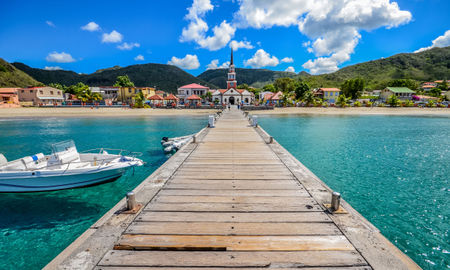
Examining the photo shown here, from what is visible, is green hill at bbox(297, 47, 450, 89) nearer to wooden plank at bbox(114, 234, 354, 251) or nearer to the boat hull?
the boat hull

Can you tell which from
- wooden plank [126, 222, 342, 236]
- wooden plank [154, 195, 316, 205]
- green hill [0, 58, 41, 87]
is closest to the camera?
wooden plank [126, 222, 342, 236]

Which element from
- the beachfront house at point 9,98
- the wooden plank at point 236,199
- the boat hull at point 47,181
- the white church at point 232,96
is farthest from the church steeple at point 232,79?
the wooden plank at point 236,199

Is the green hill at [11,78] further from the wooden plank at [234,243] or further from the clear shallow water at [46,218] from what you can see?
the wooden plank at [234,243]

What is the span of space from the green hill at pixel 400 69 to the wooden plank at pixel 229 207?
503ft

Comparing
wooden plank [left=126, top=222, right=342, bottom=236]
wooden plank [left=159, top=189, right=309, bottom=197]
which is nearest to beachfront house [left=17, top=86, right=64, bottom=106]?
wooden plank [left=159, top=189, right=309, bottom=197]

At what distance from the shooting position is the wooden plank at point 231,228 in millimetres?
Answer: 3525

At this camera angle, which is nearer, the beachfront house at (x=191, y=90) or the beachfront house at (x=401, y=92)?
the beachfront house at (x=401, y=92)

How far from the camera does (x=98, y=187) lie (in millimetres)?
10203

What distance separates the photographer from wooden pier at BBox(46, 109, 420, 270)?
2889 mm

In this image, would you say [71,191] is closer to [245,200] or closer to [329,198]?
[245,200]

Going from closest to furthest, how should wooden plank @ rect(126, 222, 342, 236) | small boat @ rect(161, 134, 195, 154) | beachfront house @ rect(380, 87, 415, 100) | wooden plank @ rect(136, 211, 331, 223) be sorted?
wooden plank @ rect(126, 222, 342, 236), wooden plank @ rect(136, 211, 331, 223), small boat @ rect(161, 134, 195, 154), beachfront house @ rect(380, 87, 415, 100)

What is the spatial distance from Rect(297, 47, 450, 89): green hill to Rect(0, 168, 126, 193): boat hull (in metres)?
152

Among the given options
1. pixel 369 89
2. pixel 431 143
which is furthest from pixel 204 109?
pixel 369 89

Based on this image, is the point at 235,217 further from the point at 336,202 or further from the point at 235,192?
the point at 336,202
